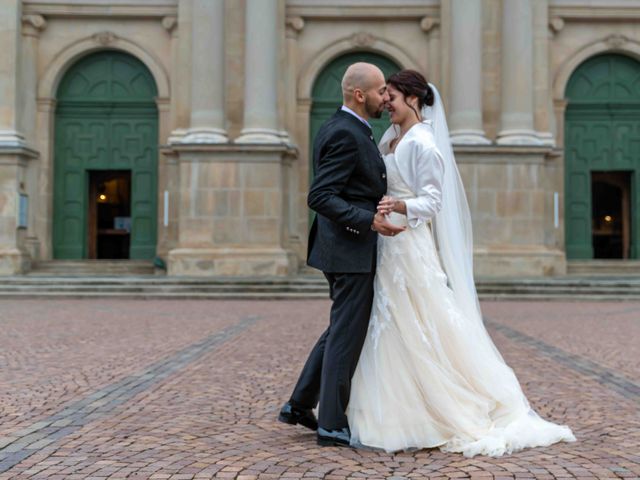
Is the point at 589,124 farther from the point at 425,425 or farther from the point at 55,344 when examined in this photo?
the point at 425,425

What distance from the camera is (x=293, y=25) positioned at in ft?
67.4

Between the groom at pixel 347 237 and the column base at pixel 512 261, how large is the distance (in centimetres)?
1461

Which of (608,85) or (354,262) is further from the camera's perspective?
(608,85)

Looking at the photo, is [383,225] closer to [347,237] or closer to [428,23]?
[347,237]

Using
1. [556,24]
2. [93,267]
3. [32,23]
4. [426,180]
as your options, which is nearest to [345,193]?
[426,180]

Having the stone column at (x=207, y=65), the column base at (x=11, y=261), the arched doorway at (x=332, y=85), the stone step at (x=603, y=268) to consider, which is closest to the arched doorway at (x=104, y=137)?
the column base at (x=11, y=261)

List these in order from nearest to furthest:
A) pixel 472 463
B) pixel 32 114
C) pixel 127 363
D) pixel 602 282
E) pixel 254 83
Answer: pixel 472 463, pixel 127 363, pixel 602 282, pixel 254 83, pixel 32 114

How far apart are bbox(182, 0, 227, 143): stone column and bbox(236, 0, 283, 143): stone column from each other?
67 centimetres

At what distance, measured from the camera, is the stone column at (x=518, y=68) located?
19.3 m

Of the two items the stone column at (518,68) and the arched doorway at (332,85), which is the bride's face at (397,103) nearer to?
the stone column at (518,68)

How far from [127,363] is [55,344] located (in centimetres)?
170

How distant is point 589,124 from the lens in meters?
21.1

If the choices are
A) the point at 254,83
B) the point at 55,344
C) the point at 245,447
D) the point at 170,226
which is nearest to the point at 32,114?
the point at 170,226

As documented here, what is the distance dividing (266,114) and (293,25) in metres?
3.15
